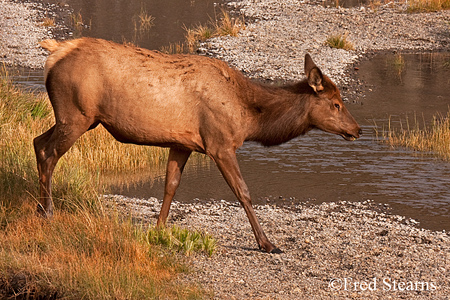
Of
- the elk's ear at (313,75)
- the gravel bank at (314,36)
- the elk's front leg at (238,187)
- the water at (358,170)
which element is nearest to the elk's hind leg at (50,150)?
the elk's front leg at (238,187)

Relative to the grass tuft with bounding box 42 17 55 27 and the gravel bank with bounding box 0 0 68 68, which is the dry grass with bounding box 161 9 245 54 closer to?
the gravel bank with bounding box 0 0 68 68

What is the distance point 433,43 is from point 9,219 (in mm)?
18690

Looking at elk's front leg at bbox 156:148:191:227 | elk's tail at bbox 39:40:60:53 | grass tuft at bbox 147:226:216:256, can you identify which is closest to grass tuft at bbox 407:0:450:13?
elk's front leg at bbox 156:148:191:227

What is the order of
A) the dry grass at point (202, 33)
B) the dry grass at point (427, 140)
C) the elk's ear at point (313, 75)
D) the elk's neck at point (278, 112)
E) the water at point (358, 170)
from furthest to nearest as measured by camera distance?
the dry grass at point (202, 33)
the dry grass at point (427, 140)
the water at point (358, 170)
the elk's neck at point (278, 112)
the elk's ear at point (313, 75)

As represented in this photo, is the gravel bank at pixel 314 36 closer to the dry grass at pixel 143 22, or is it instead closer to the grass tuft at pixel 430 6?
the grass tuft at pixel 430 6

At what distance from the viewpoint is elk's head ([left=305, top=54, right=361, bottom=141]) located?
305 inches

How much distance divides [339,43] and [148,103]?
15.3m

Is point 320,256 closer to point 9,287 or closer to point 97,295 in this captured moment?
point 97,295

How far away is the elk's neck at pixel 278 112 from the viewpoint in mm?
7723

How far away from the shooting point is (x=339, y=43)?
70.9 ft

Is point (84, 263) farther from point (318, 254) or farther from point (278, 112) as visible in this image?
point (278, 112)

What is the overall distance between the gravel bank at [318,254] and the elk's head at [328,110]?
1.23 metres

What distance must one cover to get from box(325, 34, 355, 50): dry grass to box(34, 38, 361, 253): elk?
565 inches

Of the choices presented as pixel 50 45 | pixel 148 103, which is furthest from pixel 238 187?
pixel 50 45
